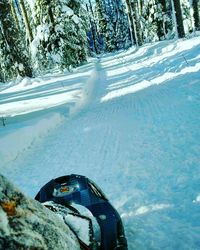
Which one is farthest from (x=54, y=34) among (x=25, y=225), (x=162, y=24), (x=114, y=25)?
(x=114, y=25)

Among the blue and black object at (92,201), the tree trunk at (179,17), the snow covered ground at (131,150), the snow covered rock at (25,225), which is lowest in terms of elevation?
the snow covered ground at (131,150)

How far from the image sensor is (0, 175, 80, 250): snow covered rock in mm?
1444

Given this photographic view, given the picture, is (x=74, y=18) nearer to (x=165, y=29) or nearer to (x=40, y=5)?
(x=40, y=5)

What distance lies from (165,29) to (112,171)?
3900 cm

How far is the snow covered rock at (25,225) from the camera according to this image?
1.44m

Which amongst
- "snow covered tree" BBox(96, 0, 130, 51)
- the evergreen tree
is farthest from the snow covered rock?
"snow covered tree" BBox(96, 0, 130, 51)

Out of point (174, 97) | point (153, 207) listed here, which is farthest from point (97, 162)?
point (174, 97)

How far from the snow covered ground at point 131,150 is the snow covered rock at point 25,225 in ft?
6.54

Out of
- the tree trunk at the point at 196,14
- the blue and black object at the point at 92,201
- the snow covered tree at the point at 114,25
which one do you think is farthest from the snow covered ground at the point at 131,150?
the snow covered tree at the point at 114,25

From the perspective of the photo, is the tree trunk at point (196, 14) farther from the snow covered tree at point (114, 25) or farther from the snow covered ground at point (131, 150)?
the snow covered tree at point (114, 25)

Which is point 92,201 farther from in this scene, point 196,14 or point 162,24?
point 162,24

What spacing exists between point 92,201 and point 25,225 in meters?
1.47

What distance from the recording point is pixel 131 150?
6.45m

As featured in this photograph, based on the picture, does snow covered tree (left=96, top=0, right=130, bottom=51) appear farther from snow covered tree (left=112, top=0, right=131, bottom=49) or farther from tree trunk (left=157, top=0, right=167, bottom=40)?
tree trunk (left=157, top=0, right=167, bottom=40)
